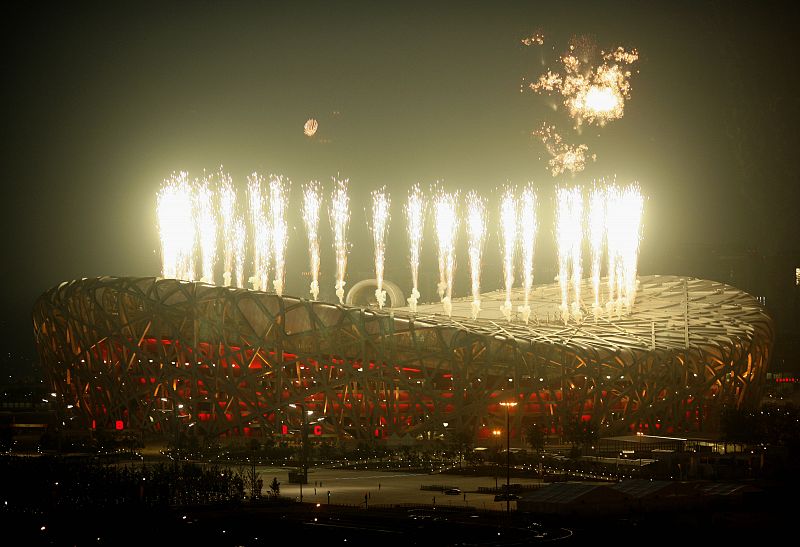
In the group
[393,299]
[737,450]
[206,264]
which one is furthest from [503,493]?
[393,299]

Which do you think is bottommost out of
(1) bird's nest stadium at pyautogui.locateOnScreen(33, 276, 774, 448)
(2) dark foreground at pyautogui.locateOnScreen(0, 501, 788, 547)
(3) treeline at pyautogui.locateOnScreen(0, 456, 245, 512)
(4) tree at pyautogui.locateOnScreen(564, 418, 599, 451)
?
(2) dark foreground at pyautogui.locateOnScreen(0, 501, 788, 547)

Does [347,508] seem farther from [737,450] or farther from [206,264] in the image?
[206,264]

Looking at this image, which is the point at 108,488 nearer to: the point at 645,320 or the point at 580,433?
the point at 580,433

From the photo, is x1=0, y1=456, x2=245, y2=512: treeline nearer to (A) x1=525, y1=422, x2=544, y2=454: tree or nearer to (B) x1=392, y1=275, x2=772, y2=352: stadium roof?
(A) x1=525, y1=422, x2=544, y2=454: tree

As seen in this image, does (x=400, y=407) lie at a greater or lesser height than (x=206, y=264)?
lesser

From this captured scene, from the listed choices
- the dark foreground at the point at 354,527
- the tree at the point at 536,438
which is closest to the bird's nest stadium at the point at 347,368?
the tree at the point at 536,438

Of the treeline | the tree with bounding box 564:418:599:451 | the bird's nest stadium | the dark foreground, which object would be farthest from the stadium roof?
the dark foreground
